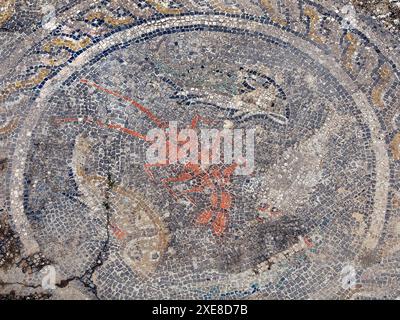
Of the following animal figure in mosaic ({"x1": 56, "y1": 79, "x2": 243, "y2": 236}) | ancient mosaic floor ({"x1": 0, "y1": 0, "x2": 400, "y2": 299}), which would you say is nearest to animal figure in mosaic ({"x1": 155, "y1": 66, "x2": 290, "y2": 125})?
ancient mosaic floor ({"x1": 0, "y1": 0, "x2": 400, "y2": 299})

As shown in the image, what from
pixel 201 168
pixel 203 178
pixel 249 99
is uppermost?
pixel 249 99

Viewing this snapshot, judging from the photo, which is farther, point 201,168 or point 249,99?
point 249,99

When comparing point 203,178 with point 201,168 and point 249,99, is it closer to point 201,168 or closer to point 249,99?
point 201,168

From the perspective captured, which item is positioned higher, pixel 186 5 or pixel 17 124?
pixel 186 5

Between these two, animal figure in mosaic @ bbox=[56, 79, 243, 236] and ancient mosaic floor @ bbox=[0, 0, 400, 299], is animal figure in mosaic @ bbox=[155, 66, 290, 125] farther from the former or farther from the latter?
animal figure in mosaic @ bbox=[56, 79, 243, 236]

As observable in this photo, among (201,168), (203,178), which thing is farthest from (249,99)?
(203,178)

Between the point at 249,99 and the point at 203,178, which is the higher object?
the point at 249,99

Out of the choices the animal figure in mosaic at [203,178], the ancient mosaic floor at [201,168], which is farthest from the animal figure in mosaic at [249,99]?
the animal figure in mosaic at [203,178]

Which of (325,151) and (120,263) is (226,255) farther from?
(325,151)
